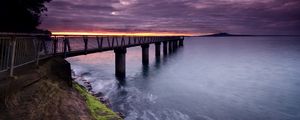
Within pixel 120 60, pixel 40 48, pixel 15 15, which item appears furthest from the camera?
pixel 120 60

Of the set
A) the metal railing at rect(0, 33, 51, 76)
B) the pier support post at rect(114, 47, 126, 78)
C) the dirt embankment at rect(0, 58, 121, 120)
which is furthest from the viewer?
the pier support post at rect(114, 47, 126, 78)

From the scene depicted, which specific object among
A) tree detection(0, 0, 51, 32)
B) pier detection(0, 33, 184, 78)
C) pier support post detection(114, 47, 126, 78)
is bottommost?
pier support post detection(114, 47, 126, 78)

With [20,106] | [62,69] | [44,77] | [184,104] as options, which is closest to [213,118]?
[184,104]

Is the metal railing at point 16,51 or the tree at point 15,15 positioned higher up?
the tree at point 15,15

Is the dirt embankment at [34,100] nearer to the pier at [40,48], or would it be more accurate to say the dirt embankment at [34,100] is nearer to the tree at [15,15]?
the pier at [40,48]

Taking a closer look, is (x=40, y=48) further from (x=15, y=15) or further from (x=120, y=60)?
(x=120, y=60)

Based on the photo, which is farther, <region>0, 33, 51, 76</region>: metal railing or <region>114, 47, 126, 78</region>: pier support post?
<region>114, 47, 126, 78</region>: pier support post

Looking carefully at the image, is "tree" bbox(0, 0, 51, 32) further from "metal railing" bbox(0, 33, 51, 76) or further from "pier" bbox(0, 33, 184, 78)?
"metal railing" bbox(0, 33, 51, 76)

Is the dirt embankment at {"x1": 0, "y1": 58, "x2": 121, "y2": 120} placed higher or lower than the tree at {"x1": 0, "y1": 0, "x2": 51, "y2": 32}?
lower

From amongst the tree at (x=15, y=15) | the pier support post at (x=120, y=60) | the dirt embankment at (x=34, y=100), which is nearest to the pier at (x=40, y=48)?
the pier support post at (x=120, y=60)

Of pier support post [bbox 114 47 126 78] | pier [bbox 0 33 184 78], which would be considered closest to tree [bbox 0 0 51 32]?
pier [bbox 0 33 184 78]

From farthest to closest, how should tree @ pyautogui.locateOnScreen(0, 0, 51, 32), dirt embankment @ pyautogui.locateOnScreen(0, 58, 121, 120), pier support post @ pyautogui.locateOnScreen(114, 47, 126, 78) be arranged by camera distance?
1. pier support post @ pyautogui.locateOnScreen(114, 47, 126, 78)
2. tree @ pyautogui.locateOnScreen(0, 0, 51, 32)
3. dirt embankment @ pyautogui.locateOnScreen(0, 58, 121, 120)

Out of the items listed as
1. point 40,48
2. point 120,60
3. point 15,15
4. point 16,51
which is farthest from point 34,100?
point 120,60

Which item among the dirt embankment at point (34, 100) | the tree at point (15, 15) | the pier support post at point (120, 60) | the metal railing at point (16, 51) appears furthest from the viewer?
the pier support post at point (120, 60)
